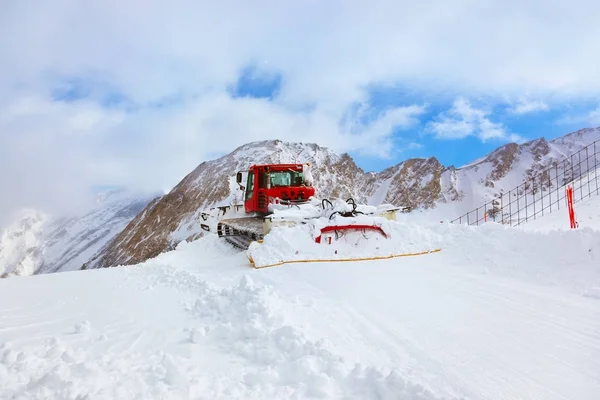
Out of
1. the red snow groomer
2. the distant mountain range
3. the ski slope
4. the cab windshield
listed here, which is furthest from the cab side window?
the distant mountain range

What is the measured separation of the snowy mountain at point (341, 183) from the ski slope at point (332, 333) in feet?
167

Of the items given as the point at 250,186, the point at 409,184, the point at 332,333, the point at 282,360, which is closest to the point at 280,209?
the point at 250,186

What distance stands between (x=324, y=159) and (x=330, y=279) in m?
86.0

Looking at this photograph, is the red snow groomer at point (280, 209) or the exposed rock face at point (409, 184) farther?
the exposed rock face at point (409, 184)

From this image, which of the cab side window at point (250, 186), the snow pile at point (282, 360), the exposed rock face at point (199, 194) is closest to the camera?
the snow pile at point (282, 360)

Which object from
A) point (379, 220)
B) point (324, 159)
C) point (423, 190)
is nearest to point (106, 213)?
point (324, 159)

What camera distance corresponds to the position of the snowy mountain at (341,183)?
217ft

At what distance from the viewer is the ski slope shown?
271 centimetres

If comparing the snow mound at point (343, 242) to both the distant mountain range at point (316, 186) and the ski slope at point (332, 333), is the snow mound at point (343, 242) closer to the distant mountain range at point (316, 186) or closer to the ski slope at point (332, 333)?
the ski slope at point (332, 333)

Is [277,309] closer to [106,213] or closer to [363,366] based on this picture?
[363,366]

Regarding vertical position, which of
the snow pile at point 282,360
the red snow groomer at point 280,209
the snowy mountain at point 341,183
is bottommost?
the snow pile at point 282,360

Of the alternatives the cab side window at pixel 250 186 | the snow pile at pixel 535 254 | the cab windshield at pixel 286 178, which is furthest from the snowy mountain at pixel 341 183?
the snow pile at pixel 535 254

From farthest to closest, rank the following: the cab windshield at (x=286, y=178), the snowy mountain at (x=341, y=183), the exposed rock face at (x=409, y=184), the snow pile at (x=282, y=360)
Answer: the exposed rock face at (x=409, y=184) < the snowy mountain at (x=341, y=183) < the cab windshield at (x=286, y=178) < the snow pile at (x=282, y=360)

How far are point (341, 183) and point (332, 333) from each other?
86.3 metres
